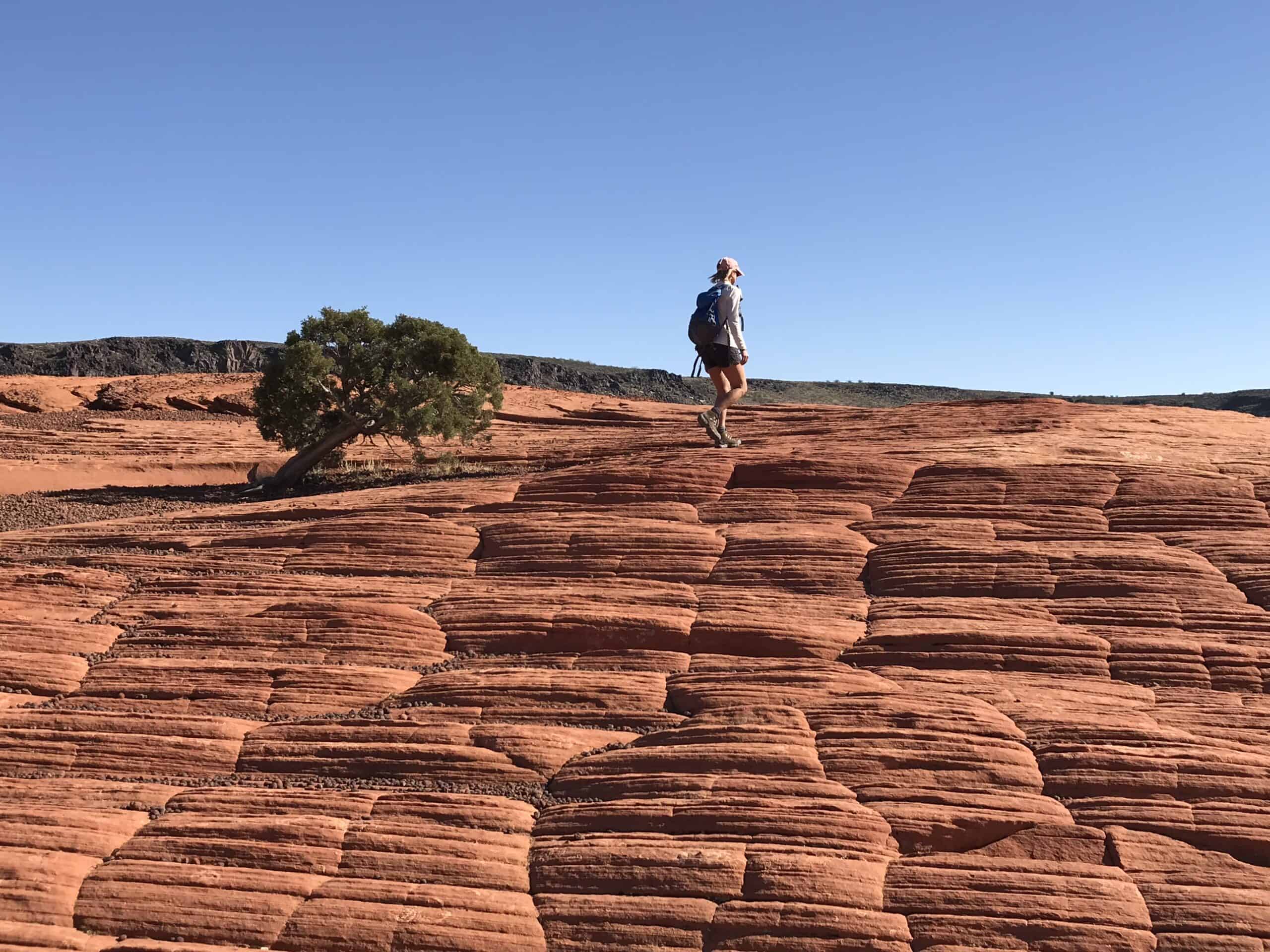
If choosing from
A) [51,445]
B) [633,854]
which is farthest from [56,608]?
[51,445]

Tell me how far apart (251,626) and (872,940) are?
7.70 m

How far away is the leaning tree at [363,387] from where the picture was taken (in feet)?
88.3

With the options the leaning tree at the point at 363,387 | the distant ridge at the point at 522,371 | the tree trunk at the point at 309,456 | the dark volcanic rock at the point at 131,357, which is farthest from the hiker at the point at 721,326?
the dark volcanic rock at the point at 131,357

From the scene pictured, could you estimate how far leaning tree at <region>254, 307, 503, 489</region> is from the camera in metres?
26.9

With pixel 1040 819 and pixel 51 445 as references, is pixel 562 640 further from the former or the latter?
pixel 51 445

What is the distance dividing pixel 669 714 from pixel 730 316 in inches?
334

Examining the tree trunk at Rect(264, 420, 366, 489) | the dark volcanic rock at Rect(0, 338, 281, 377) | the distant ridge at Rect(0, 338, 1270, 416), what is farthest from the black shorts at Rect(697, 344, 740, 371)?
the dark volcanic rock at Rect(0, 338, 281, 377)

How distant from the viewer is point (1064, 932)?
7328mm

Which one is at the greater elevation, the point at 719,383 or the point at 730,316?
the point at 730,316

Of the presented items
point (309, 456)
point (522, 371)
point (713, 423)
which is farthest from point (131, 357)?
point (713, 423)

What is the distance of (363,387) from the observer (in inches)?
1093

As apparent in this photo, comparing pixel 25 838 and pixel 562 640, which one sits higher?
pixel 562 640

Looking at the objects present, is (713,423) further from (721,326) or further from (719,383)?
(721,326)

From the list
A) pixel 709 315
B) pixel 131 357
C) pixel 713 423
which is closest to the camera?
pixel 709 315
